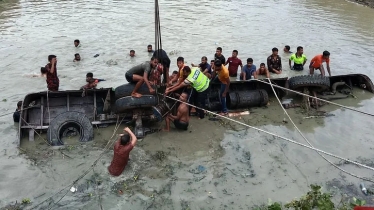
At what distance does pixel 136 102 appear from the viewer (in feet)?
28.4

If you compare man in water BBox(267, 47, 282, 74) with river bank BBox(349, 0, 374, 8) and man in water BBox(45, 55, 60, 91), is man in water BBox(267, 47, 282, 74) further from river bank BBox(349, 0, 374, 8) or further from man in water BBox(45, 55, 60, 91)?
river bank BBox(349, 0, 374, 8)

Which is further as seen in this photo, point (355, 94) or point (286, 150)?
point (355, 94)

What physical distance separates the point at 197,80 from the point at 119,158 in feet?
9.75

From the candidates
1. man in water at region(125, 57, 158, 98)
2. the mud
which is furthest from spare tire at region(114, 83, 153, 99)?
the mud

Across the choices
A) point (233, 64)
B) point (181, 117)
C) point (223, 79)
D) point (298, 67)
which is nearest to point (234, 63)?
point (233, 64)

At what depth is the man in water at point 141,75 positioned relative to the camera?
8.70 m

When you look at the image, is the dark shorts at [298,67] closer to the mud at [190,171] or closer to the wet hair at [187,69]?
the mud at [190,171]

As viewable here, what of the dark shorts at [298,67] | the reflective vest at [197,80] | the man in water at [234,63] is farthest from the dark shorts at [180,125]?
the dark shorts at [298,67]

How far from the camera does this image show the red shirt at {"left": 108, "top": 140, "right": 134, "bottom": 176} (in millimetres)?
7164

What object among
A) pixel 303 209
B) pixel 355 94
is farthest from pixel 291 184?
pixel 355 94

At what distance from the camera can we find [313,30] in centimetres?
2058

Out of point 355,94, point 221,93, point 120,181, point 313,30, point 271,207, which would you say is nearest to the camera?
point 271,207

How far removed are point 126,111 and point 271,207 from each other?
5.36m

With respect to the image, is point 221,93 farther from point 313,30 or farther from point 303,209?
point 313,30
